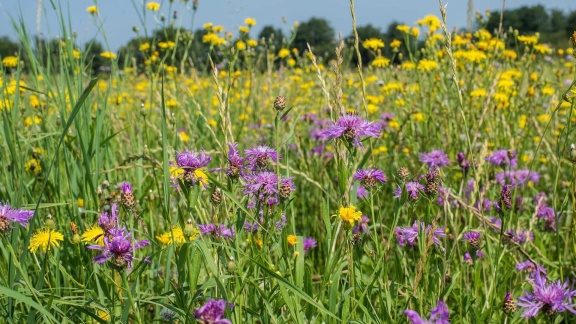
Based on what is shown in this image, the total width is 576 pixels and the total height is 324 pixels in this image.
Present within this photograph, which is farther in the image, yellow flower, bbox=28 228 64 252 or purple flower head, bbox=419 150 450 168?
purple flower head, bbox=419 150 450 168

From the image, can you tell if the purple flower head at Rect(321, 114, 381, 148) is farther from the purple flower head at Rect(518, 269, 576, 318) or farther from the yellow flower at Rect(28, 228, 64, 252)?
the yellow flower at Rect(28, 228, 64, 252)

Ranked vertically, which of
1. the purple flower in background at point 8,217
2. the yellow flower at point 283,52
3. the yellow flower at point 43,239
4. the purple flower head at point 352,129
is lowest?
the yellow flower at point 43,239

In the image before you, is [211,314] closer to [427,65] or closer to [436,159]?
[436,159]

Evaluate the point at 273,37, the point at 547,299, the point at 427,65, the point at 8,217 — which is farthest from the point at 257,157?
the point at 273,37

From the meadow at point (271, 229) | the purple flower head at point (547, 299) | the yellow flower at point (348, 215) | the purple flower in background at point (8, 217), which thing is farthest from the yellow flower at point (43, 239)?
the purple flower head at point (547, 299)

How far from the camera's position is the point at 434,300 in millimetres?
1317

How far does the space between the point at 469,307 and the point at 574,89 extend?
55 cm

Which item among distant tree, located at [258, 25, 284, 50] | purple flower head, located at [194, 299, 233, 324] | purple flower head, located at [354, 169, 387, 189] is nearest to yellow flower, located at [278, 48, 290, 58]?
distant tree, located at [258, 25, 284, 50]

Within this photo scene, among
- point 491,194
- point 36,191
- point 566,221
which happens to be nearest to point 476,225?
point 491,194

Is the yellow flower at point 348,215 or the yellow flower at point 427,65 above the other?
the yellow flower at point 427,65

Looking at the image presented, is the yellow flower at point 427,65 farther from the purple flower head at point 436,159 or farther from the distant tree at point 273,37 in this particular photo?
the purple flower head at point 436,159

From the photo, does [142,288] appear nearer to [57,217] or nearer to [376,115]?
[57,217]

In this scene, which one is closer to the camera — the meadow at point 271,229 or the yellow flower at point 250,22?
the meadow at point 271,229

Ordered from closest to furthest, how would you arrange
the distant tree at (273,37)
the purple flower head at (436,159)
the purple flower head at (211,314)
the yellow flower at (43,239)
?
the purple flower head at (211,314), the yellow flower at (43,239), the purple flower head at (436,159), the distant tree at (273,37)
